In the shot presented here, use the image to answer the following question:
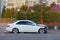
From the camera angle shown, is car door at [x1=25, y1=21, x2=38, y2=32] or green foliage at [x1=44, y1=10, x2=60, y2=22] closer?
car door at [x1=25, y1=21, x2=38, y2=32]

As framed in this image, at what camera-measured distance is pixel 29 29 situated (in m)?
28.9

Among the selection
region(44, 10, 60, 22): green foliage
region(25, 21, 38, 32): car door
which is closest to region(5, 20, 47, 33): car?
region(25, 21, 38, 32): car door

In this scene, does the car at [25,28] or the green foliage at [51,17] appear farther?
the green foliage at [51,17]

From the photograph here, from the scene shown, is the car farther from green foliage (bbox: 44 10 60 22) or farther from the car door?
green foliage (bbox: 44 10 60 22)

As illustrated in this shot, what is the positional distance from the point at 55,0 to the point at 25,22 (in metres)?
44.4

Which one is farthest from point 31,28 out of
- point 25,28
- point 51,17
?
point 51,17

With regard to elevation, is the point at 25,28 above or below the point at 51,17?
above

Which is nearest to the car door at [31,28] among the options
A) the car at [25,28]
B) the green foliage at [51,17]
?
the car at [25,28]

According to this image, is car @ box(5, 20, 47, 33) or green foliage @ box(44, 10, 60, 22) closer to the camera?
car @ box(5, 20, 47, 33)

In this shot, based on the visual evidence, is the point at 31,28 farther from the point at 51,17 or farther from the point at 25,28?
the point at 51,17

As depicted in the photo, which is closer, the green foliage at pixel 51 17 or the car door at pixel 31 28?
the car door at pixel 31 28

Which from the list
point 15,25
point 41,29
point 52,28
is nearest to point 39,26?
point 41,29

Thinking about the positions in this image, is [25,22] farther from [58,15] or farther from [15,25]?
[58,15]

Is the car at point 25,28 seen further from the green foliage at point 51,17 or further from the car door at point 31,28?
the green foliage at point 51,17
